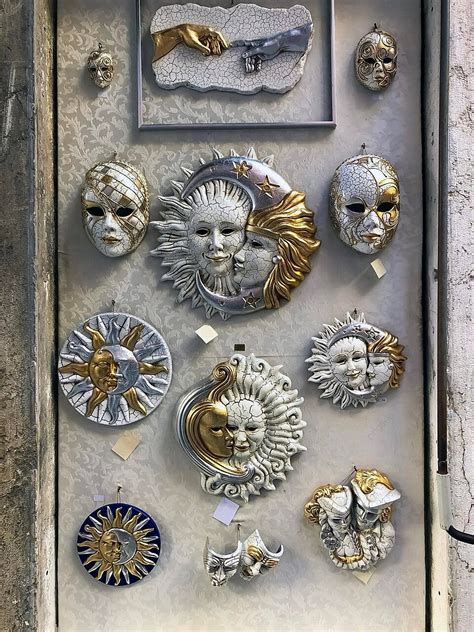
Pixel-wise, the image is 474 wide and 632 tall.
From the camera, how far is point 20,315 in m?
1.70

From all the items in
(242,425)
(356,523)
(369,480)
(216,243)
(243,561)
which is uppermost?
(216,243)

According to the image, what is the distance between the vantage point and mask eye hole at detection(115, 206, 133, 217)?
1.74 m

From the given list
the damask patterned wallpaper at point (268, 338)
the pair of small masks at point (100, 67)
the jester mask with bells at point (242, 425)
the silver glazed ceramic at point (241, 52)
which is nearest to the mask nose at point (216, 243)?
the damask patterned wallpaper at point (268, 338)

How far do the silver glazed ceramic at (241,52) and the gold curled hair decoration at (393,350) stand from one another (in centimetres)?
76

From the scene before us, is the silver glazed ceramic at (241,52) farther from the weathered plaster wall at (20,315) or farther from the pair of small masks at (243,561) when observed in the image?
the pair of small masks at (243,561)

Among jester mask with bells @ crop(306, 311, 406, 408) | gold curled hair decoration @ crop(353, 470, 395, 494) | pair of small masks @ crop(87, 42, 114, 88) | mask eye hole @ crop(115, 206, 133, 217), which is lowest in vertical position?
gold curled hair decoration @ crop(353, 470, 395, 494)

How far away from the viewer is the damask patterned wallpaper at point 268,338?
181 cm

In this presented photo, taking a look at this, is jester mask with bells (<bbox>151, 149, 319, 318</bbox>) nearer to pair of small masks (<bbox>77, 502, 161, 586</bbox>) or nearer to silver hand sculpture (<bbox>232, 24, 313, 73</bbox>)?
silver hand sculpture (<bbox>232, 24, 313, 73</bbox>)

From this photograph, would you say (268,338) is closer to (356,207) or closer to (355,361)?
(355,361)

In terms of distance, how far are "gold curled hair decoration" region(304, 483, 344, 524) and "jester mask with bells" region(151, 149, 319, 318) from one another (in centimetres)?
54

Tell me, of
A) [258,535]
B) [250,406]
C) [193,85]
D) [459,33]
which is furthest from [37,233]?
[459,33]

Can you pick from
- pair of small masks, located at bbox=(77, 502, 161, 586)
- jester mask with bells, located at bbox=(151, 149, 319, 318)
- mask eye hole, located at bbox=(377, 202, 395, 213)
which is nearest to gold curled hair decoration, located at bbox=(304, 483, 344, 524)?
pair of small masks, located at bbox=(77, 502, 161, 586)

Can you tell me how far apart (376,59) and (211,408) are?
107 centimetres

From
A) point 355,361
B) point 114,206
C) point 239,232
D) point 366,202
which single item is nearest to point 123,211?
point 114,206
